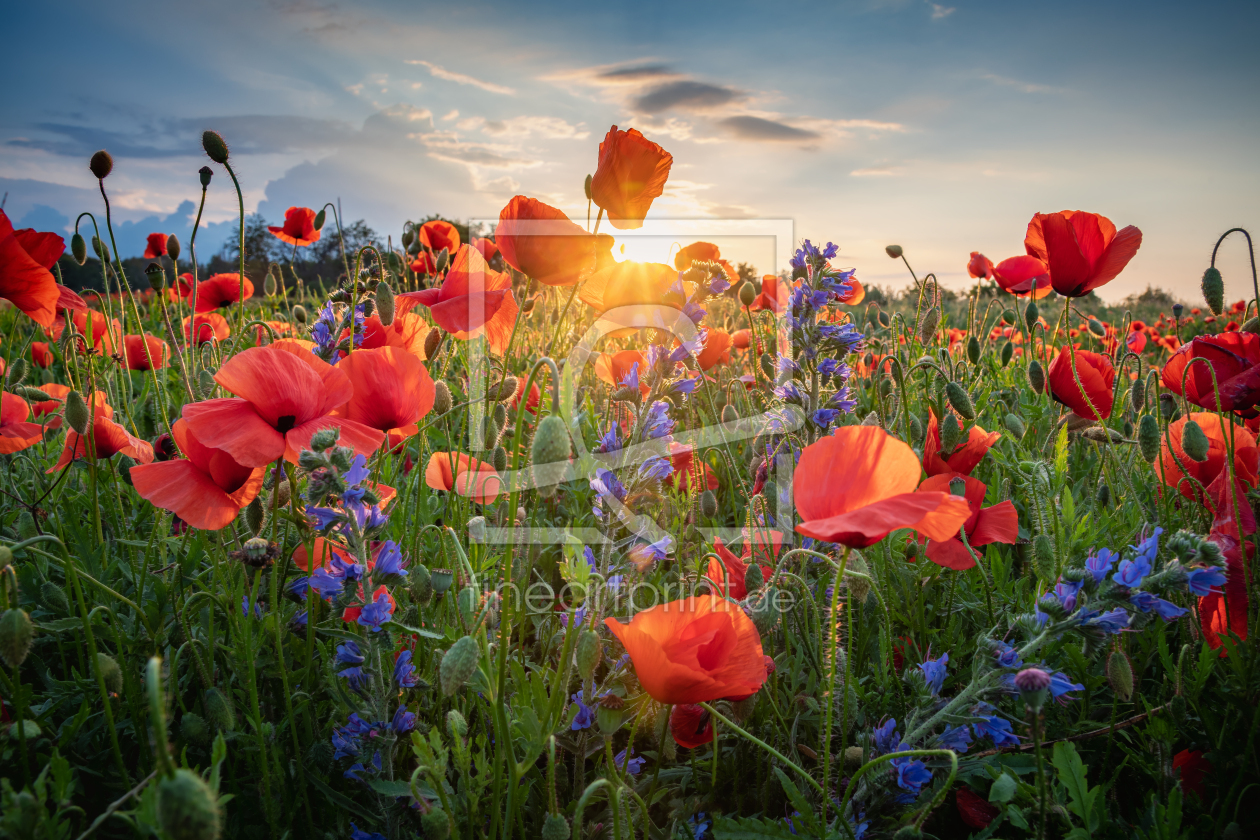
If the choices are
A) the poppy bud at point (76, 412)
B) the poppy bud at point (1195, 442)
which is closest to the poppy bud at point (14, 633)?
the poppy bud at point (76, 412)

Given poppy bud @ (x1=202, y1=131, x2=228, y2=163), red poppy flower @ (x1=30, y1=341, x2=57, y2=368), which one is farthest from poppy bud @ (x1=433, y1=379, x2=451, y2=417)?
red poppy flower @ (x1=30, y1=341, x2=57, y2=368)

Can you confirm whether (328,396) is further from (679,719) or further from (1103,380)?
(1103,380)

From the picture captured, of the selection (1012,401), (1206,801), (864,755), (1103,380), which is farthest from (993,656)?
(1012,401)

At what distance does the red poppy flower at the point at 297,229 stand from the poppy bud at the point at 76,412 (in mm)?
2637

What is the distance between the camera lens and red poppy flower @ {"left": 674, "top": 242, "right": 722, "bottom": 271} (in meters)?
2.95

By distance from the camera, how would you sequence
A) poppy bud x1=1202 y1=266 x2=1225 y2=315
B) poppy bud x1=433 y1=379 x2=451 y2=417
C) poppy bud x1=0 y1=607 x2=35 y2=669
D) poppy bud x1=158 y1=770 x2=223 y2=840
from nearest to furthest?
poppy bud x1=158 y1=770 x2=223 y2=840
poppy bud x1=0 y1=607 x2=35 y2=669
poppy bud x1=433 y1=379 x2=451 y2=417
poppy bud x1=1202 y1=266 x2=1225 y2=315

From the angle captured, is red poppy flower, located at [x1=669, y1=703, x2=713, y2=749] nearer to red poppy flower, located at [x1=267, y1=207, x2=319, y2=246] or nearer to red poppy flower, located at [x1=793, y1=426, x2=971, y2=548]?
red poppy flower, located at [x1=793, y1=426, x2=971, y2=548]

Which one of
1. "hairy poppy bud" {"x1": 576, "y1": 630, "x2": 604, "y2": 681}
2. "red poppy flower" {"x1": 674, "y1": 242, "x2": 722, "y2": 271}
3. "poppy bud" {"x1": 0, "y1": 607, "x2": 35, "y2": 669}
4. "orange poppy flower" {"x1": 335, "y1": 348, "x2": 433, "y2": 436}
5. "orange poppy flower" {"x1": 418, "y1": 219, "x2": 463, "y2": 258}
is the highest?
"orange poppy flower" {"x1": 418, "y1": 219, "x2": 463, "y2": 258}

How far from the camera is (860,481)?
0.96 metres

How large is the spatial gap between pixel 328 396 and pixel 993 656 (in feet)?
3.80

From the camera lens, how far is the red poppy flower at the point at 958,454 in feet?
5.25

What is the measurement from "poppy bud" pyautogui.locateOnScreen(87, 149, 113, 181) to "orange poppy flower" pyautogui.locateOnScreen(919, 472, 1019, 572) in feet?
6.79

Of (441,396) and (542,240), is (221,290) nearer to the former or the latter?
(441,396)

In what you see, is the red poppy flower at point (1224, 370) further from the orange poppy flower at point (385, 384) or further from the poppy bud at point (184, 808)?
the poppy bud at point (184, 808)
